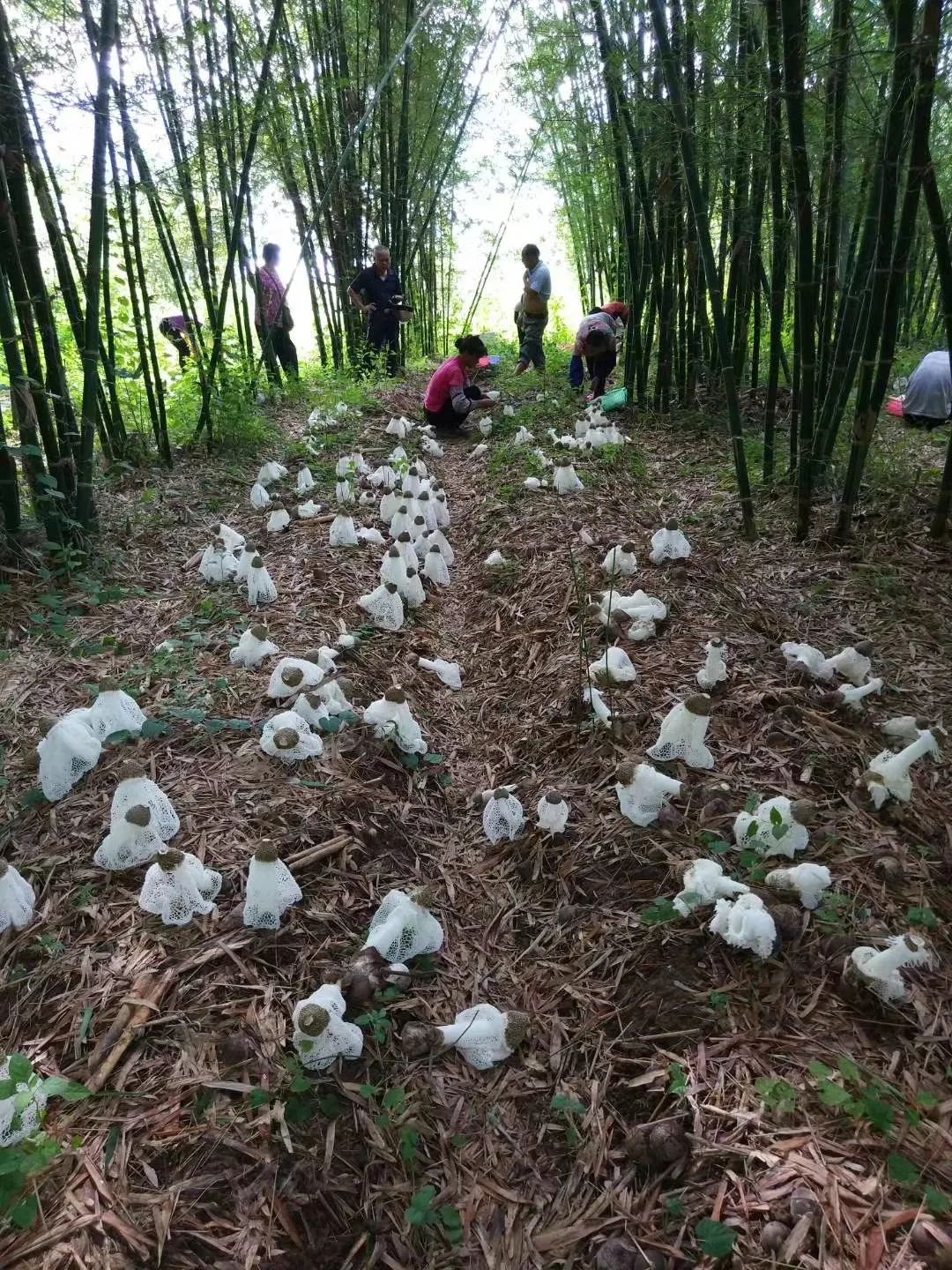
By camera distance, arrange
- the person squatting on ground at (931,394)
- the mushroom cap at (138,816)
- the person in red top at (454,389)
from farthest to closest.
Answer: the person in red top at (454,389)
the person squatting on ground at (931,394)
the mushroom cap at (138,816)

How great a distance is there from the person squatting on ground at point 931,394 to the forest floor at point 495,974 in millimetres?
2854

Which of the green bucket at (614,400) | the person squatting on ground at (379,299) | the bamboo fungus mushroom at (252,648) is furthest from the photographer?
the person squatting on ground at (379,299)

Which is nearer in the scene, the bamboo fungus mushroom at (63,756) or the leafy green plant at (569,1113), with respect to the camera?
the leafy green plant at (569,1113)

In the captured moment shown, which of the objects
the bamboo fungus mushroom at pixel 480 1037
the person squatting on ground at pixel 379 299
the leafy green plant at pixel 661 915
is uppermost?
the person squatting on ground at pixel 379 299

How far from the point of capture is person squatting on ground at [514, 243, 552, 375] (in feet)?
25.7

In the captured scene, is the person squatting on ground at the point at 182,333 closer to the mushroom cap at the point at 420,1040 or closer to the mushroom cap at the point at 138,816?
the mushroom cap at the point at 138,816

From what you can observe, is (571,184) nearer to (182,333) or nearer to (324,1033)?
(182,333)

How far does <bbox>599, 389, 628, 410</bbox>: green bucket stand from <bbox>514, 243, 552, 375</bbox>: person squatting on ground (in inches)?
92.2

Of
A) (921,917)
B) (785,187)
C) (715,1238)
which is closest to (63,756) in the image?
(715,1238)

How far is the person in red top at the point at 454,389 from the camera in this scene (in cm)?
597

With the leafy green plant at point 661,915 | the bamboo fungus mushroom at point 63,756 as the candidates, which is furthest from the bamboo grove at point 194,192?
the leafy green plant at point 661,915

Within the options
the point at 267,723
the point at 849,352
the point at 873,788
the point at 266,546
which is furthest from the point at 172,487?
the point at 873,788

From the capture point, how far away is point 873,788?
1.91 m

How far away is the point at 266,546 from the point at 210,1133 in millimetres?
2955
